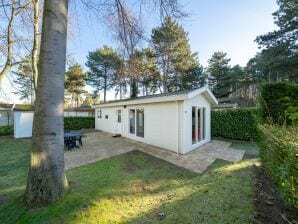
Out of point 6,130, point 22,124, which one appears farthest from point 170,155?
point 6,130

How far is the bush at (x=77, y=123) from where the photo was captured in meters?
17.6

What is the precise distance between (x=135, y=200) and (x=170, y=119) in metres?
5.59

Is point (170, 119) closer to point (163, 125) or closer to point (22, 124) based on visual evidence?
point (163, 125)

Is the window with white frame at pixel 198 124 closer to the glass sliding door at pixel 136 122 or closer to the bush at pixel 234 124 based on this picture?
the bush at pixel 234 124

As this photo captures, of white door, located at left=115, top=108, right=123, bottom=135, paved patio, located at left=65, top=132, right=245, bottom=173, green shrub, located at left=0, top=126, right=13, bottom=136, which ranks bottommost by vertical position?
paved patio, located at left=65, top=132, right=245, bottom=173

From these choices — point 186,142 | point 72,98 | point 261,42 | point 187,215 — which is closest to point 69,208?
point 187,215

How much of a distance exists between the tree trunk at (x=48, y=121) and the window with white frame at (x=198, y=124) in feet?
25.0

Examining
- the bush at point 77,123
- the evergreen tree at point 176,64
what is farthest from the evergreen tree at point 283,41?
the bush at point 77,123

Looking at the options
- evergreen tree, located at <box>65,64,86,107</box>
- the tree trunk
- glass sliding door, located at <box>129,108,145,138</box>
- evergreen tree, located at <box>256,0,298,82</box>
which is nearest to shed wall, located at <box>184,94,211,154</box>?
glass sliding door, located at <box>129,108,145,138</box>

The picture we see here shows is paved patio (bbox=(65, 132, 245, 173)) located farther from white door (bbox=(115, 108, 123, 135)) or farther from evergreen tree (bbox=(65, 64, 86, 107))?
evergreen tree (bbox=(65, 64, 86, 107))

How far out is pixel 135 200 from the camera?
438 centimetres

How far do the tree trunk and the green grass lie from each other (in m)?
0.32

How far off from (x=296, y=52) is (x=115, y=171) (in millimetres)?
19922

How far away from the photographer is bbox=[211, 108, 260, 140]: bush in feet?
40.3
